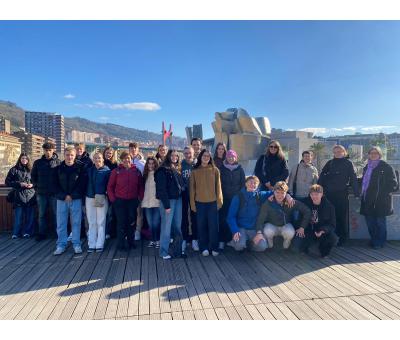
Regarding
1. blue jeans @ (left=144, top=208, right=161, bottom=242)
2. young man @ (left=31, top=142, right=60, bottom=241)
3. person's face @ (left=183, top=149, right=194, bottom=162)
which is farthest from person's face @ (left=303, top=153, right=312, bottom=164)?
young man @ (left=31, top=142, right=60, bottom=241)

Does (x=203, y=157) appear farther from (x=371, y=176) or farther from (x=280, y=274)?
(x=371, y=176)

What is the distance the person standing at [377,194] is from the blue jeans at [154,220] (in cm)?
331

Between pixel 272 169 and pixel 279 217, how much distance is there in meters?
0.89

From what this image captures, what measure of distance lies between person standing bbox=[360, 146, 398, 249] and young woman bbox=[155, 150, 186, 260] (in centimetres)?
300

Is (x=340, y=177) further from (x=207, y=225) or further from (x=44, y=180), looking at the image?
(x=44, y=180)

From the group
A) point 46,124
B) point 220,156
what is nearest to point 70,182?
point 220,156

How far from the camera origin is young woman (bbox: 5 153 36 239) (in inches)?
197

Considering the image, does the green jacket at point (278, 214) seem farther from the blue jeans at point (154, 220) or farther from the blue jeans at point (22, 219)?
the blue jeans at point (22, 219)

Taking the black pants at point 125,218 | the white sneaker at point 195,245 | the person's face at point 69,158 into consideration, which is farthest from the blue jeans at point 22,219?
the white sneaker at point 195,245

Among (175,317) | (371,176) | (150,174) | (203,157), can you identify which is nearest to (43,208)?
(150,174)

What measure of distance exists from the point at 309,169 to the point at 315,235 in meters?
1.09

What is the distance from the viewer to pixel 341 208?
444cm

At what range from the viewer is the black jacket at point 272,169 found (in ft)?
14.9

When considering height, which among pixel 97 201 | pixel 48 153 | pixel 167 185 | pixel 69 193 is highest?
pixel 48 153
